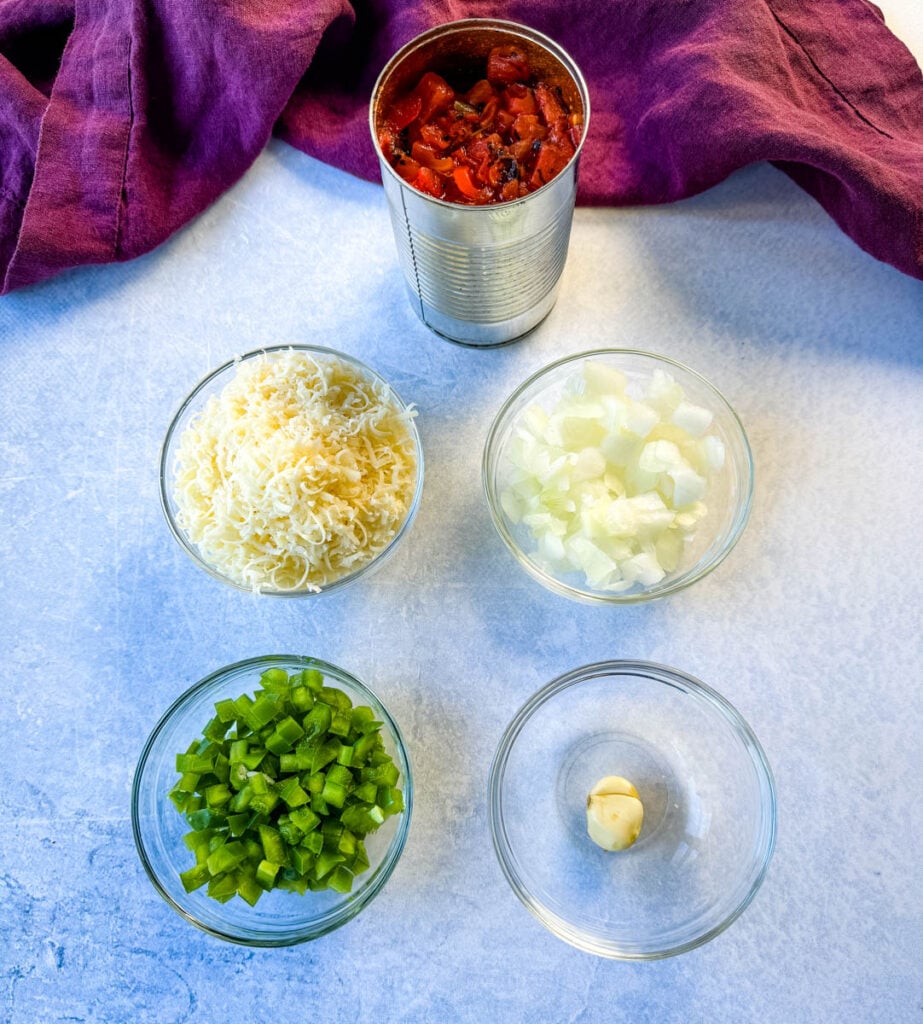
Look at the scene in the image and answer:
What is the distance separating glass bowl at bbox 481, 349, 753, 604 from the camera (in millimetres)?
1666

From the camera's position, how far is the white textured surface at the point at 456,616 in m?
1.68

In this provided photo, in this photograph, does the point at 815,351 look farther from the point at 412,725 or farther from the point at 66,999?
the point at 66,999

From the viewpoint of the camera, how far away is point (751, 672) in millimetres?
1757

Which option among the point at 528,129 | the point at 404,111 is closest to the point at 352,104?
the point at 404,111

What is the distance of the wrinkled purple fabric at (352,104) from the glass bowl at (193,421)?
13.4 inches

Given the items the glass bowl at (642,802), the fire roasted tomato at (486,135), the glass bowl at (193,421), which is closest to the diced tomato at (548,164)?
the fire roasted tomato at (486,135)

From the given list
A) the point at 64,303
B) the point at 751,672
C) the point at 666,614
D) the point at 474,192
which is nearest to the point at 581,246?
the point at 474,192

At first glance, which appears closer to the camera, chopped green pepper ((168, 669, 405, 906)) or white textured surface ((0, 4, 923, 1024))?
chopped green pepper ((168, 669, 405, 906))

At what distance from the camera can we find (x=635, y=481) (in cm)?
164

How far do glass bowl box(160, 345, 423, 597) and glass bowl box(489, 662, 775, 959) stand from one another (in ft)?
1.26

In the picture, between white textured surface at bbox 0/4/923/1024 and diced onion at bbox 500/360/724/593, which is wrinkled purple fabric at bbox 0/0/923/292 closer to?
white textured surface at bbox 0/4/923/1024

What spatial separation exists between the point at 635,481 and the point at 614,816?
22.7 inches

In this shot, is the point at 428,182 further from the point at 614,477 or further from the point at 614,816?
the point at 614,816

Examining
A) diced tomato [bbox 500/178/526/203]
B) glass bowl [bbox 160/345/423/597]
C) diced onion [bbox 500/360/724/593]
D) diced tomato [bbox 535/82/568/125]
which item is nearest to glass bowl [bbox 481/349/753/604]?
diced onion [bbox 500/360/724/593]
